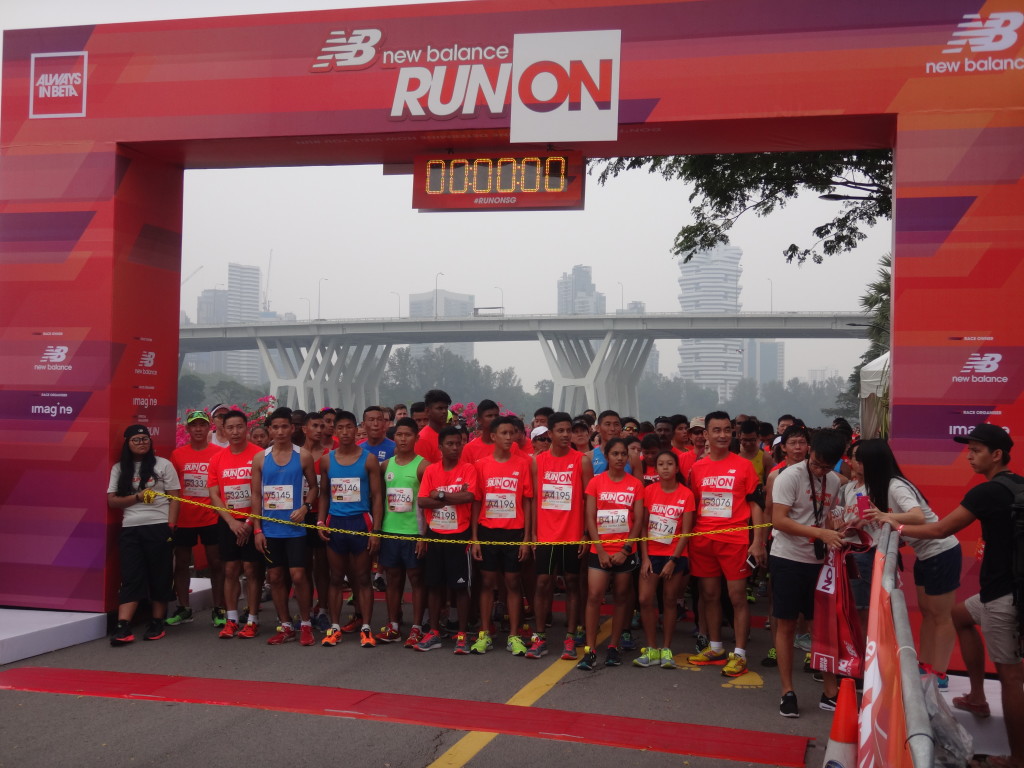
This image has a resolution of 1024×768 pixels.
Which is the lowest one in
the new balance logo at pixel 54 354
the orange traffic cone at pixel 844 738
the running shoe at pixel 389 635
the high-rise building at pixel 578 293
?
the running shoe at pixel 389 635

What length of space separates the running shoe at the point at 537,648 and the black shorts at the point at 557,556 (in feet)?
1.69

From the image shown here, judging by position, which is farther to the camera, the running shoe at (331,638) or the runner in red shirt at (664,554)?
the running shoe at (331,638)

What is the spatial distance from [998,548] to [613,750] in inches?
91.1

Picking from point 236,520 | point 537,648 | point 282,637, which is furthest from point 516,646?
point 236,520

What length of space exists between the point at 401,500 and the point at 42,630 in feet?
9.68

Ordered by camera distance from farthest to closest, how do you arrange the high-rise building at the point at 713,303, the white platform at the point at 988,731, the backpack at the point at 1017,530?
the high-rise building at the point at 713,303 < the white platform at the point at 988,731 < the backpack at the point at 1017,530

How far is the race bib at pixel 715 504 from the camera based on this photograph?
713 cm

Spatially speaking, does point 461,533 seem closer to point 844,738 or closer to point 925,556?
point 925,556

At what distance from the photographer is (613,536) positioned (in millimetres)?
7246

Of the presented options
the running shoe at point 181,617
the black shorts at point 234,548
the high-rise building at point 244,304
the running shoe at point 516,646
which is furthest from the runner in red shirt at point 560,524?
the high-rise building at point 244,304

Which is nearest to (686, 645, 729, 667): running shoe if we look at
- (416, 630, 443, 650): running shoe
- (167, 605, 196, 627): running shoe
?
(416, 630, 443, 650): running shoe

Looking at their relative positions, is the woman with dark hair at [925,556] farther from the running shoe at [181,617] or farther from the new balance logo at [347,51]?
the running shoe at [181,617]

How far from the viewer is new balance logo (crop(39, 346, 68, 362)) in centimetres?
820

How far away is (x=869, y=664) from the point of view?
12.1 feet
